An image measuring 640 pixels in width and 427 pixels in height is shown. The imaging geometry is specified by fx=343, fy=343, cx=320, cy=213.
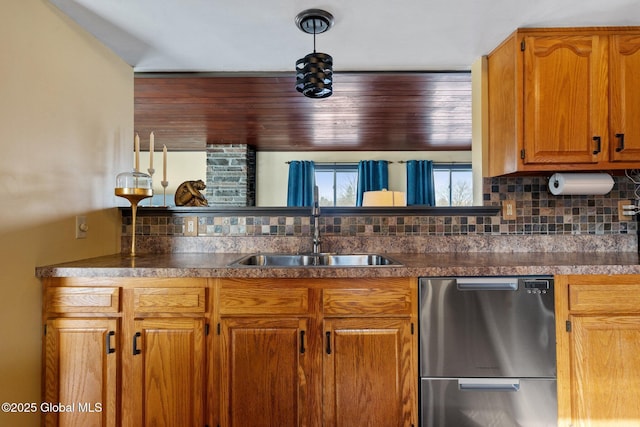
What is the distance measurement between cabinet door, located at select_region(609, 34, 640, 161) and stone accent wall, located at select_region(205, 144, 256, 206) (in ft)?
12.9

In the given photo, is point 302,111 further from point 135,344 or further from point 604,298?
point 604,298

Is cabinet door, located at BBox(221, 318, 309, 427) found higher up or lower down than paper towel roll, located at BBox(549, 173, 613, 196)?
lower down

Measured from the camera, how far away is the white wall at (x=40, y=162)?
1.32 m

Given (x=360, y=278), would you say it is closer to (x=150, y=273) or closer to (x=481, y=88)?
(x=150, y=273)

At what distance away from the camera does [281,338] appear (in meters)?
1.39

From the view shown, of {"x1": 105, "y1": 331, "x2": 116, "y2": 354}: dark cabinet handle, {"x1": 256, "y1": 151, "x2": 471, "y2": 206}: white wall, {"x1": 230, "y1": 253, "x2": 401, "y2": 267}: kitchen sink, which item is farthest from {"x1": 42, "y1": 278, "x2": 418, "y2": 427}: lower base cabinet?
{"x1": 256, "y1": 151, "x2": 471, "y2": 206}: white wall

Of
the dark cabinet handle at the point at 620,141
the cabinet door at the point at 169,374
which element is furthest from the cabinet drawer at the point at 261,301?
the dark cabinet handle at the point at 620,141

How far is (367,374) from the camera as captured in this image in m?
1.39

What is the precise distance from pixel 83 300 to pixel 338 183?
4.78 metres

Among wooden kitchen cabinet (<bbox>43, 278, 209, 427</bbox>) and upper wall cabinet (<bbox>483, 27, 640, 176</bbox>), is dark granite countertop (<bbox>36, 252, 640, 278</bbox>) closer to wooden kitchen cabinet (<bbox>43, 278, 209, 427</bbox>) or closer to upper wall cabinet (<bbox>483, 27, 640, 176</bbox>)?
wooden kitchen cabinet (<bbox>43, 278, 209, 427</bbox>)

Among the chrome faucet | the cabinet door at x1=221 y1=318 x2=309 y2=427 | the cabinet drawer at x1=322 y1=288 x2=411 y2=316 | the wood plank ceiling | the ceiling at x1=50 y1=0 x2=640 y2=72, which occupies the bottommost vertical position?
the cabinet door at x1=221 y1=318 x2=309 y2=427

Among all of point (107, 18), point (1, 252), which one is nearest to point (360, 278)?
point (1, 252)

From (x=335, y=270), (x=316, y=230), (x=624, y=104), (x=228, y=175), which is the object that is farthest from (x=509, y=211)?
(x=228, y=175)

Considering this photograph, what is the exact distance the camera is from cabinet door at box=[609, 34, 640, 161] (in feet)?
5.68
